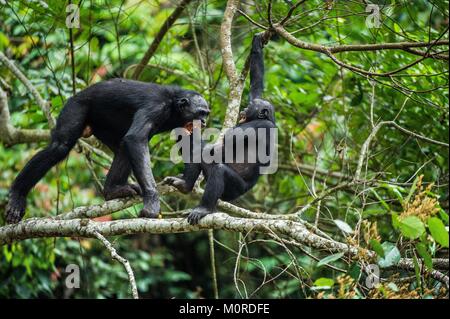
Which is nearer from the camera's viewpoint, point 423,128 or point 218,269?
point 423,128

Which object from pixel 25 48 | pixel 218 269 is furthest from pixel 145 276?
pixel 25 48

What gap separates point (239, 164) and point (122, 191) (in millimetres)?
1353

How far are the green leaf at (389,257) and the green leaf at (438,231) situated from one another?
0.49 meters

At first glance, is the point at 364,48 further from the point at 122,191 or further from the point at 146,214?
the point at 122,191

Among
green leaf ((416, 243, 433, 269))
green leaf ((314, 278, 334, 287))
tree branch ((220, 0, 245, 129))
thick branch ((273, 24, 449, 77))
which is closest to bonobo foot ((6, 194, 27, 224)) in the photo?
tree branch ((220, 0, 245, 129))

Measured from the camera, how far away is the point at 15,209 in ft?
20.0

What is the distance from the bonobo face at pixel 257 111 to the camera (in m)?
6.75

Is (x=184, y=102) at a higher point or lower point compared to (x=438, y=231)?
higher

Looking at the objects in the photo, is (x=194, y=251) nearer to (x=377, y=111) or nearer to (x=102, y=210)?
(x=377, y=111)

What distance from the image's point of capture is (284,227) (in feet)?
14.6

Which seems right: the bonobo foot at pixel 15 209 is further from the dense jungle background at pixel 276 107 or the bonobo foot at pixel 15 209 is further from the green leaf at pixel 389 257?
the green leaf at pixel 389 257

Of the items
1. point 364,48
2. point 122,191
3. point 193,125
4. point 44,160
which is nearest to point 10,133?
point 44,160

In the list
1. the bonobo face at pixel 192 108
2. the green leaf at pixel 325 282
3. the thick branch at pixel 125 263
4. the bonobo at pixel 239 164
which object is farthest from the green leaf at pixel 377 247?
the bonobo face at pixel 192 108
